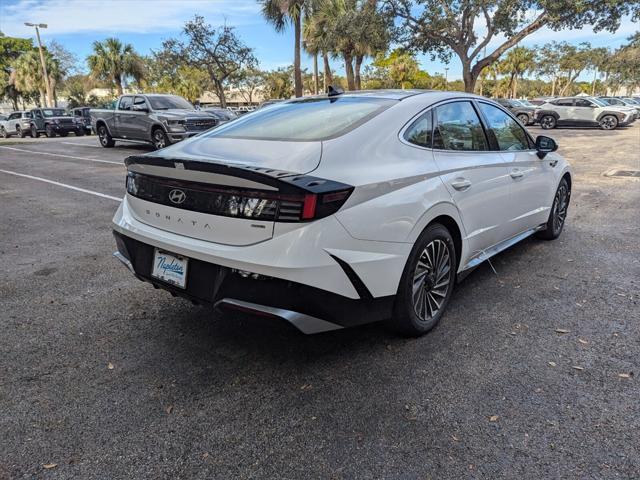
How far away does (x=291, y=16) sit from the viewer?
94.5 feet

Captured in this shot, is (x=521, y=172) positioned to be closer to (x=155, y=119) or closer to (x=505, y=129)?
(x=505, y=129)

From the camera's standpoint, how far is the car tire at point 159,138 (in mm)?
14188

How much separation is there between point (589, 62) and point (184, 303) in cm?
6737

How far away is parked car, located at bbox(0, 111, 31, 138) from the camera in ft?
90.1

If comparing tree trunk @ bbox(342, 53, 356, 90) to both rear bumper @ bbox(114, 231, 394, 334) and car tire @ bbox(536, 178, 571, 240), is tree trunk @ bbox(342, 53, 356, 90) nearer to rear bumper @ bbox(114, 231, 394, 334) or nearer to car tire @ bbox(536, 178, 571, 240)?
car tire @ bbox(536, 178, 571, 240)

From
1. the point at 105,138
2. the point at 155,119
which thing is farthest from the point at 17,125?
the point at 155,119

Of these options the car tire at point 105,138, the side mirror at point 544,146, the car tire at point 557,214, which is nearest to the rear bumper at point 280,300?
the side mirror at point 544,146

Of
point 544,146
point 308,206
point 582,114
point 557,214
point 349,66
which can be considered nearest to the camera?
point 308,206

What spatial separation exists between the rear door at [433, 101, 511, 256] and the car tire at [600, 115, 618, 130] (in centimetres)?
2497

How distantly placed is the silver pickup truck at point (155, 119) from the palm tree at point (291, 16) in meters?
13.5

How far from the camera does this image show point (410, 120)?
3.09 meters

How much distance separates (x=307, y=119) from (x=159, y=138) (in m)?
12.3

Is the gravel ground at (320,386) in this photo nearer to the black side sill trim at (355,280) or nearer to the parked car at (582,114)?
the black side sill trim at (355,280)

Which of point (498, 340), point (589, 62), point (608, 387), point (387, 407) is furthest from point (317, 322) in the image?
point (589, 62)
